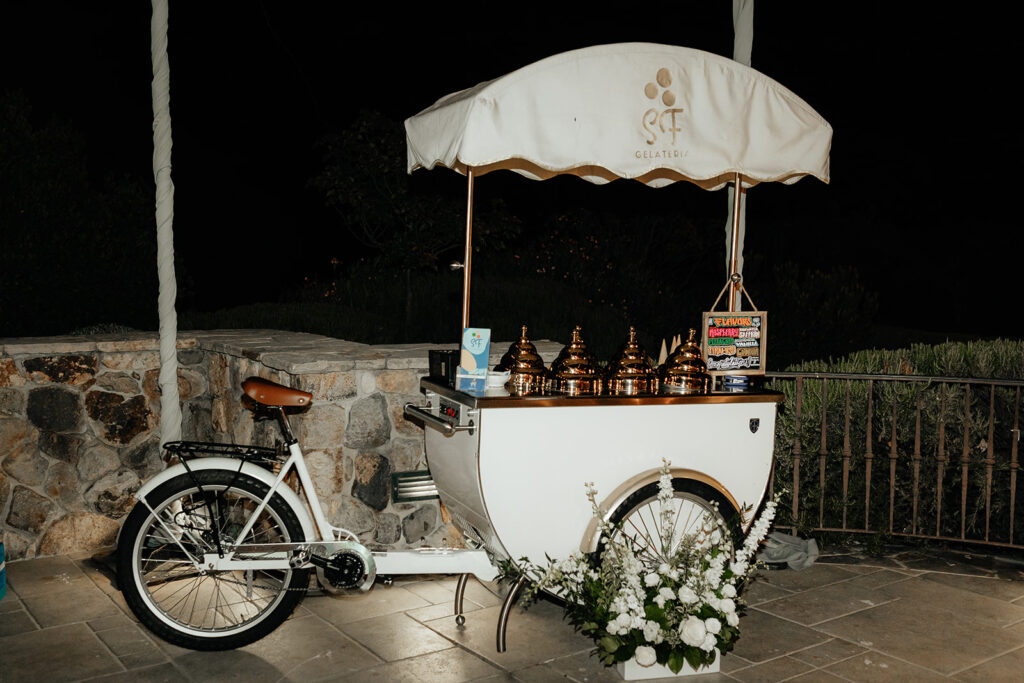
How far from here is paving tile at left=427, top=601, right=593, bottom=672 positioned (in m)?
3.89

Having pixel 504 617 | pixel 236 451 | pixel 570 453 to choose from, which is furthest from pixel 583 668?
pixel 236 451

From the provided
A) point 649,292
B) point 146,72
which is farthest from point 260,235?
point 649,292

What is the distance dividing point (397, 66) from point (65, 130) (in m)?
9.61

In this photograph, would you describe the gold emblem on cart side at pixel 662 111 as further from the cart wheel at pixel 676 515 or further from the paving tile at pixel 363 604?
the paving tile at pixel 363 604

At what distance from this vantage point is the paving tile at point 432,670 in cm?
365

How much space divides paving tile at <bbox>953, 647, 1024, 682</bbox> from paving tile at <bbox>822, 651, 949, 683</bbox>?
0.38ft

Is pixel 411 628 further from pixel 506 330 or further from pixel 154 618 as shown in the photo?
pixel 506 330

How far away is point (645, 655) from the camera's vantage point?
352 centimetres

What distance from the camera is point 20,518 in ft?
16.8

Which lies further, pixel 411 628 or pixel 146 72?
pixel 146 72

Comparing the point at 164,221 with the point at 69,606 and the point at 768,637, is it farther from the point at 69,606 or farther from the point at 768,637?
the point at 768,637

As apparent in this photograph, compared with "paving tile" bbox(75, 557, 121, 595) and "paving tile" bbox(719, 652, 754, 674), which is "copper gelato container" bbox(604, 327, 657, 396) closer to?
"paving tile" bbox(719, 652, 754, 674)

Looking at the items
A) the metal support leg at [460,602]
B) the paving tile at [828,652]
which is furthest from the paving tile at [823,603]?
the metal support leg at [460,602]

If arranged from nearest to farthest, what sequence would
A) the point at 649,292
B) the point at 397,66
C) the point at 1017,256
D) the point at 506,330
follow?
the point at 506,330 < the point at 649,292 < the point at 397,66 < the point at 1017,256
